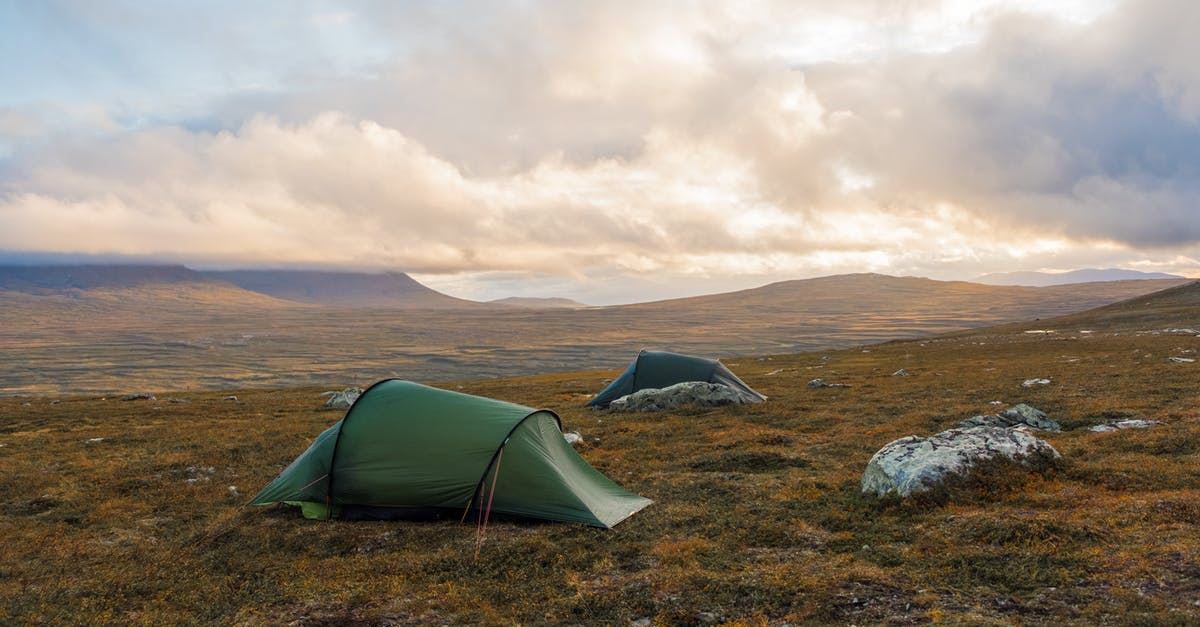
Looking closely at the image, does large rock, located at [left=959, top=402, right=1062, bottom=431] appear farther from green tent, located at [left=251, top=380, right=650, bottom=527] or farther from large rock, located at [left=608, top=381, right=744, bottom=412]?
green tent, located at [left=251, top=380, right=650, bottom=527]

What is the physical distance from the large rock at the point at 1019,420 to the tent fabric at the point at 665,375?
37.4 feet

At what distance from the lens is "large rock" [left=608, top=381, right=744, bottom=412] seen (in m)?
27.6

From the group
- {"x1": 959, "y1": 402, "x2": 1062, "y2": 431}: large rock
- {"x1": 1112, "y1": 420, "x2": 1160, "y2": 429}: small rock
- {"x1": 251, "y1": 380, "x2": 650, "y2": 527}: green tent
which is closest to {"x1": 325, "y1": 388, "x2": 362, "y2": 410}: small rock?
{"x1": 251, "y1": 380, "x2": 650, "y2": 527}: green tent

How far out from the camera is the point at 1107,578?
800 centimetres

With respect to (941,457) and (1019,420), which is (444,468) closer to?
(941,457)

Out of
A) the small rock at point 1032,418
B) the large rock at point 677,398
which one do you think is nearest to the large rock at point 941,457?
the small rock at point 1032,418

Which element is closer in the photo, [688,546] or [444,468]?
[688,546]

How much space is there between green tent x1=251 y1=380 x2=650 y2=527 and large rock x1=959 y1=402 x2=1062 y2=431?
11203mm

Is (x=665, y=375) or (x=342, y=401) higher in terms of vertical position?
(x=665, y=375)

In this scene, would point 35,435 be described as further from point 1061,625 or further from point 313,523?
point 1061,625

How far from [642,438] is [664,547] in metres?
10.8

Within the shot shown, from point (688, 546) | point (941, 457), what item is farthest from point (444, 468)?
point (941, 457)

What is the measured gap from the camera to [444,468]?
1287cm

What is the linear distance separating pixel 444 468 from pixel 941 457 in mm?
9922
